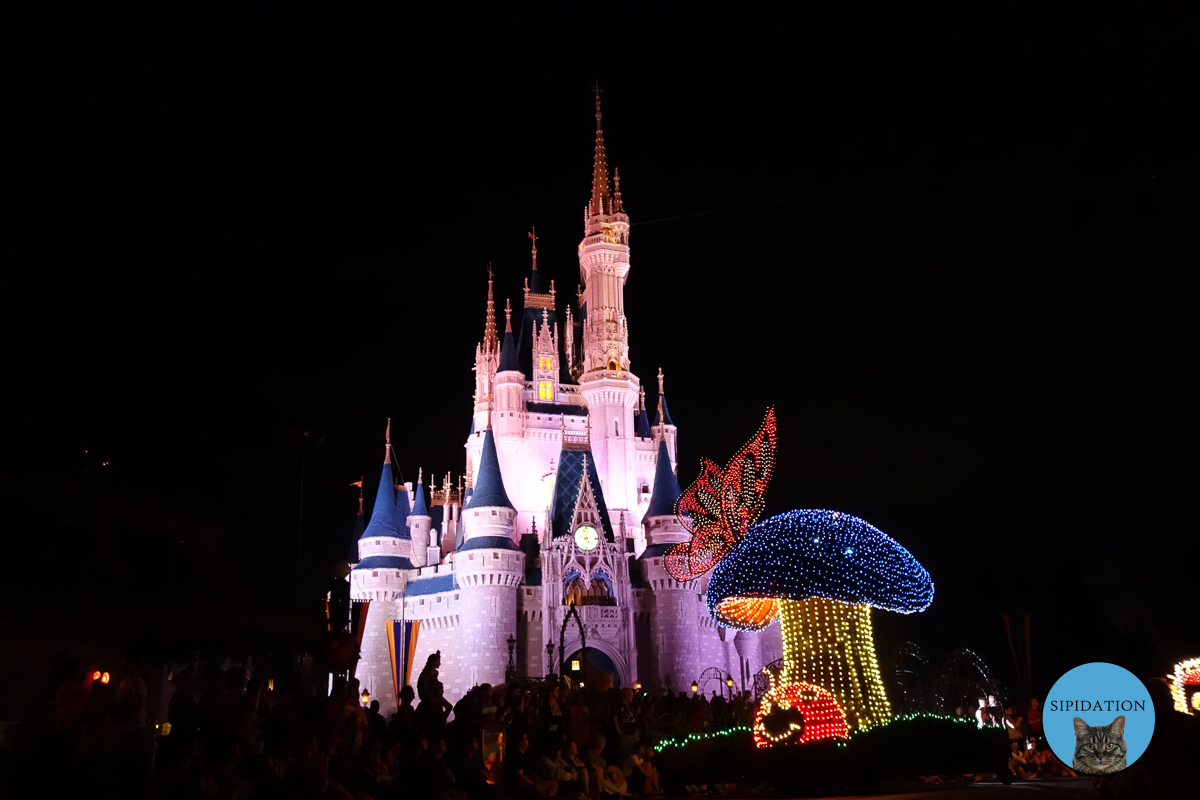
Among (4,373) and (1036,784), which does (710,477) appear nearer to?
(1036,784)

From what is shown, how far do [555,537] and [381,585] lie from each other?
8.85 m

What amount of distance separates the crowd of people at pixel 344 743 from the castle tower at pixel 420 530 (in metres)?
34.4

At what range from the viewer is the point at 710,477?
23547mm

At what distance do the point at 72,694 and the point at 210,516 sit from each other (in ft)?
25.0

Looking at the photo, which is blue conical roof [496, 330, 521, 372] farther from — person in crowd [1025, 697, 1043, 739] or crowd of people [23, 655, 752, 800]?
person in crowd [1025, 697, 1043, 739]

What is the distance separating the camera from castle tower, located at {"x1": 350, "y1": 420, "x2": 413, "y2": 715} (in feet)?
146

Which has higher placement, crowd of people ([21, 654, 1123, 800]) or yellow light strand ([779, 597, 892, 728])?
yellow light strand ([779, 597, 892, 728])

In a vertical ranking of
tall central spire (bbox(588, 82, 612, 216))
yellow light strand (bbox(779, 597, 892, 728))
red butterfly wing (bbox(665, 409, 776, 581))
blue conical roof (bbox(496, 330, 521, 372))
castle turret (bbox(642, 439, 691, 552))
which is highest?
tall central spire (bbox(588, 82, 612, 216))

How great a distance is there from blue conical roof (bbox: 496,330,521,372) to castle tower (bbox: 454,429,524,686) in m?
8.04

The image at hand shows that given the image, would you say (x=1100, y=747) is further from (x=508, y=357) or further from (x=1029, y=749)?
(x=508, y=357)

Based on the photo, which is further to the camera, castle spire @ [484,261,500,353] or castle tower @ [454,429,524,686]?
castle spire @ [484,261,500,353]

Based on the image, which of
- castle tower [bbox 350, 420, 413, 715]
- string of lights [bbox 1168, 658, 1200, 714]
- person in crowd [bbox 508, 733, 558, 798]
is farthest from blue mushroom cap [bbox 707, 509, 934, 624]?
castle tower [bbox 350, 420, 413, 715]

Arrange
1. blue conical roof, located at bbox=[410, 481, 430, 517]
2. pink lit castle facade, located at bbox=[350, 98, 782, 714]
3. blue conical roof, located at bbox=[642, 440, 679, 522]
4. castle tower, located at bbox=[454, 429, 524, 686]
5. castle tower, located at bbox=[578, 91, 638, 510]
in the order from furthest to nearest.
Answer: blue conical roof, located at bbox=[410, 481, 430, 517], castle tower, located at bbox=[578, 91, 638, 510], blue conical roof, located at bbox=[642, 440, 679, 522], pink lit castle facade, located at bbox=[350, 98, 782, 714], castle tower, located at bbox=[454, 429, 524, 686]

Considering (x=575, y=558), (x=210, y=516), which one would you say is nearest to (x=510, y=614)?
(x=575, y=558)
